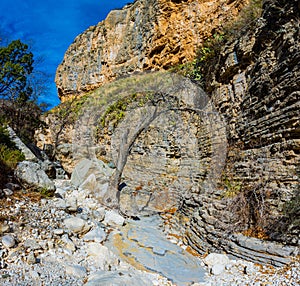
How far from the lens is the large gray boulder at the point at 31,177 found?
17.5 feet

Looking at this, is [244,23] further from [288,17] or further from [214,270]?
[214,270]

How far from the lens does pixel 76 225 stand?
4.50 metres

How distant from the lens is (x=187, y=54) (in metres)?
12.9

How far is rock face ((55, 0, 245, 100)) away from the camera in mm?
12406

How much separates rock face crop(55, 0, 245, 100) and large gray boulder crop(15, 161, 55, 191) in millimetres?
9284

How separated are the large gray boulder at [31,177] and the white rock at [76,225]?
1274mm

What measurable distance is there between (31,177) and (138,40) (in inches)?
544

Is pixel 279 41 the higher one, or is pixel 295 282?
pixel 279 41

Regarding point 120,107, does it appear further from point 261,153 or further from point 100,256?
point 100,256

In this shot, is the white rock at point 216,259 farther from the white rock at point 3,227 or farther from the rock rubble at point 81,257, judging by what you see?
the white rock at point 3,227

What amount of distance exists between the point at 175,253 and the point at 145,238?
34.7 inches

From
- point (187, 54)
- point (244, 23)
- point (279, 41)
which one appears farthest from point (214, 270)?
point (187, 54)

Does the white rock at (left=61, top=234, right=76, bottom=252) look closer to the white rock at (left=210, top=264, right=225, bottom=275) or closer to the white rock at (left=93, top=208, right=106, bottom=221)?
the white rock at (left=93, top=208, right=106, bottom=221)

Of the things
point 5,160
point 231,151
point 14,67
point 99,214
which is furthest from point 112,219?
point 14,67
